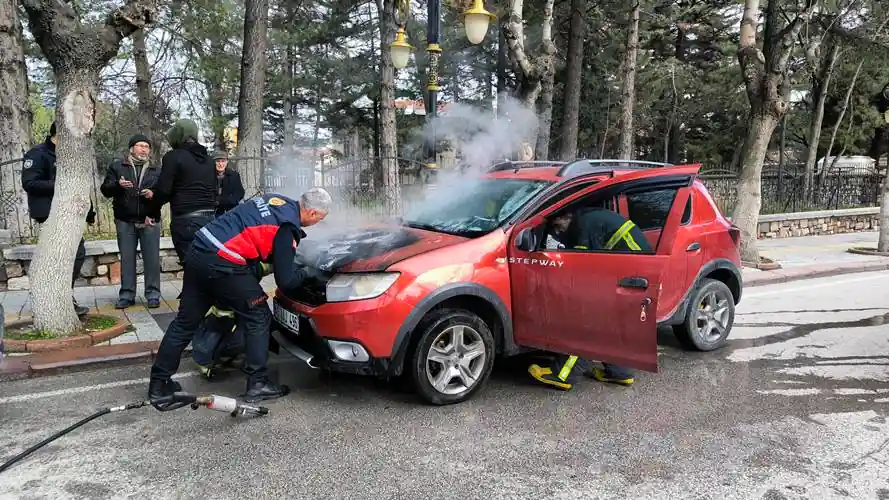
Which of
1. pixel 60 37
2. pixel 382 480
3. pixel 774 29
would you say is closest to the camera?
pixel 382 480

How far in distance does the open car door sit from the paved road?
456 mm

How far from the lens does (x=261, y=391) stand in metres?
4.08

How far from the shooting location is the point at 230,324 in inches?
170

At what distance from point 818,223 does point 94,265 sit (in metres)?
16.1

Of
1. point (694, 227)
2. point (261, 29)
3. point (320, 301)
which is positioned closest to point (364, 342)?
point (320, 301)

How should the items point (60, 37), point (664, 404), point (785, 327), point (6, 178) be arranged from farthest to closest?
1. point (6, 178)
2. point (785, 327)
3. point (60, 37)
4. point (664, 404)

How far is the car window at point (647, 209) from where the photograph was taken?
15.7 feet

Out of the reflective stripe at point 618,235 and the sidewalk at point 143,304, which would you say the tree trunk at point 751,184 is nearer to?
the sidewalk at point 143,304

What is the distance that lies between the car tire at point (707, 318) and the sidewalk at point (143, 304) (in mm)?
3969

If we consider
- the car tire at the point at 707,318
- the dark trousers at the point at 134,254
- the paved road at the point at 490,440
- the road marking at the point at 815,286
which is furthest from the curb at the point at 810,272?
the dark trousers at the point at 134,254

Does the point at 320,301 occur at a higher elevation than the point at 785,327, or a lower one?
higher

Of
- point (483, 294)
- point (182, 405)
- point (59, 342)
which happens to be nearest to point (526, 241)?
point (483, 294)

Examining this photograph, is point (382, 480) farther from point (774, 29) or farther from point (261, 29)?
point (774, 29)

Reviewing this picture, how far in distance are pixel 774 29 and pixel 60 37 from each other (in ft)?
36.0
